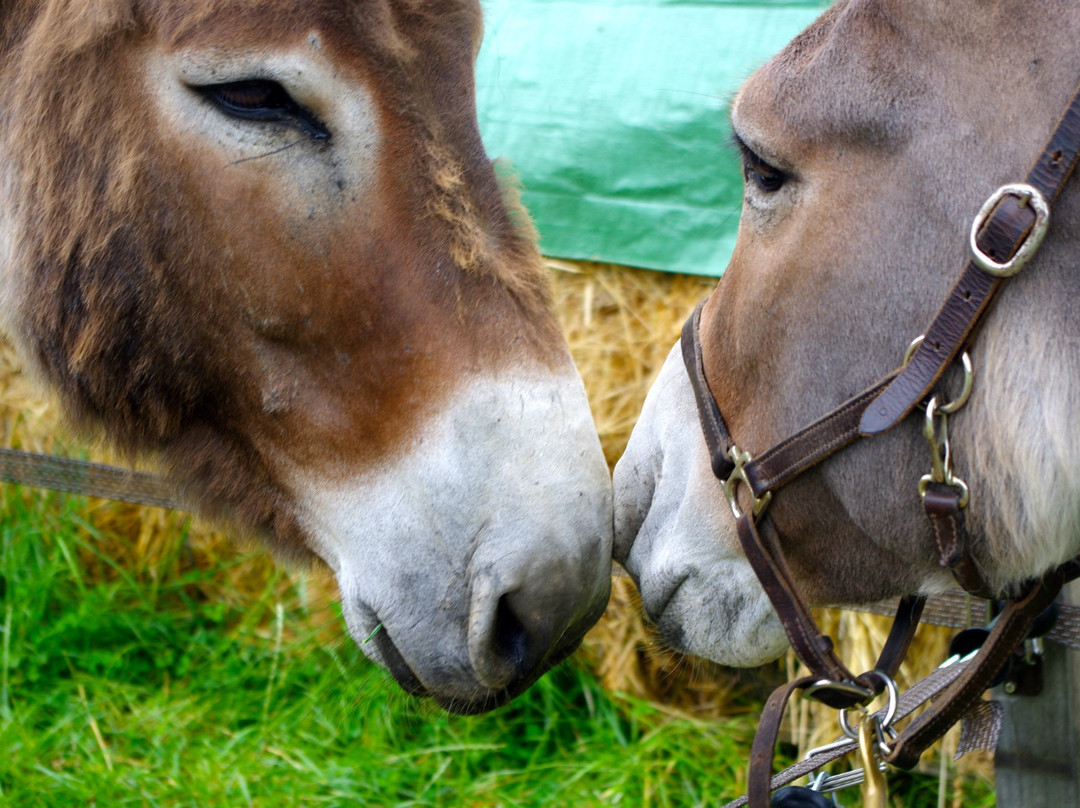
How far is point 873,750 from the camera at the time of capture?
157 centimetres

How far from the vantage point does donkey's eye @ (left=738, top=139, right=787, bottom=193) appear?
5.31 ft

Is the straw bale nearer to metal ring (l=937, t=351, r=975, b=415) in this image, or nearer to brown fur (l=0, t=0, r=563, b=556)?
brown fur (l=0, t=0, r=563, b=556)

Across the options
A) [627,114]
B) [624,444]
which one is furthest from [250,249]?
[624,444]

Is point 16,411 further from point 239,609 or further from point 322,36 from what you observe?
point 322,36

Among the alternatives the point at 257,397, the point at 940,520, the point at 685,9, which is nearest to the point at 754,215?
the point at 940,520

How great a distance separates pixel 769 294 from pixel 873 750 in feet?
2.43

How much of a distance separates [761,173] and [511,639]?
862mm

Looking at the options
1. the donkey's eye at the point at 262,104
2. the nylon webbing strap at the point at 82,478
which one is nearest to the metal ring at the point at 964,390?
the donkey's eye at the point at 262,104

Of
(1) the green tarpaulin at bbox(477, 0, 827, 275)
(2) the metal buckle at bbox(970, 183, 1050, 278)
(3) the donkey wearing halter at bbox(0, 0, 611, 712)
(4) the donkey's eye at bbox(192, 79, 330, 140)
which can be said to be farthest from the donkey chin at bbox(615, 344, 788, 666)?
(1) the green tarpaulin at bbox(477, 0, 827, 275)

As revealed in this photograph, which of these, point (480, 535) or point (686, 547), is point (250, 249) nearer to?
point (480, 535)

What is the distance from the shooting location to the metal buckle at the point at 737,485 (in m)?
1.64

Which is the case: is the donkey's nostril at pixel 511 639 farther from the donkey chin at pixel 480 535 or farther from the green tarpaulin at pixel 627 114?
the green tarpaulin at pixel 627 114

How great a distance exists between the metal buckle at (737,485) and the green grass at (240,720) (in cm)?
135

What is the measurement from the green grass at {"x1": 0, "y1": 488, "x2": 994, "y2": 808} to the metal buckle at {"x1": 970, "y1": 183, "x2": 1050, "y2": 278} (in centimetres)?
190
